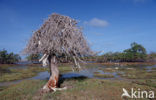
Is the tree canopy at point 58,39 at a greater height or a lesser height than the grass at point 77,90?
greater

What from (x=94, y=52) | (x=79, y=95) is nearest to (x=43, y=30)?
(x=94, y=52)

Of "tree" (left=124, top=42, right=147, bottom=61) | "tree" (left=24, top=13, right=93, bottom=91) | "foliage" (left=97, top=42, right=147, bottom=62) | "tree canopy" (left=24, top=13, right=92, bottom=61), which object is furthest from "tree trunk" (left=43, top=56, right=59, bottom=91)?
"tree" (left=124, top=42, right=147, bottom=61)

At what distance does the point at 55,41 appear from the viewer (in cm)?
1054

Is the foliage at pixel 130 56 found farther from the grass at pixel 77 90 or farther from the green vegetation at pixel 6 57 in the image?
the grass at pixel 77 90

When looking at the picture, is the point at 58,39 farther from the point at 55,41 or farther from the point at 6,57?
the point at 6,57

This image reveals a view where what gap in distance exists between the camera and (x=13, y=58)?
83.7m

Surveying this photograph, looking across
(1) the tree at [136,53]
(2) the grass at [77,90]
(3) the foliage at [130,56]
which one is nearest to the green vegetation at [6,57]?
(3) the foliage at [130,56]

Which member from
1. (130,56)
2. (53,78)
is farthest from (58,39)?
(130,56)

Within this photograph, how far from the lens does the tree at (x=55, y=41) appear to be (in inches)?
422

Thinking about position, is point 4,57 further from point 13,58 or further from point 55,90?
point 55,90

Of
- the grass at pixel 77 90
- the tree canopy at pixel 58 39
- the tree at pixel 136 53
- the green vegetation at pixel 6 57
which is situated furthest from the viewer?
the tree at pixel 136 53

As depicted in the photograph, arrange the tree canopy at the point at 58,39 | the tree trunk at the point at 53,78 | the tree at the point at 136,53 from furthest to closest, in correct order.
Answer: the tree at the point at 136,53 → the tree trunk at the point at 53,78 → the tree canopy at the point at 58,39

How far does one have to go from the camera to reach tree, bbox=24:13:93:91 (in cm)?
1071

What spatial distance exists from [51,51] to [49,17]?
3.60 m
